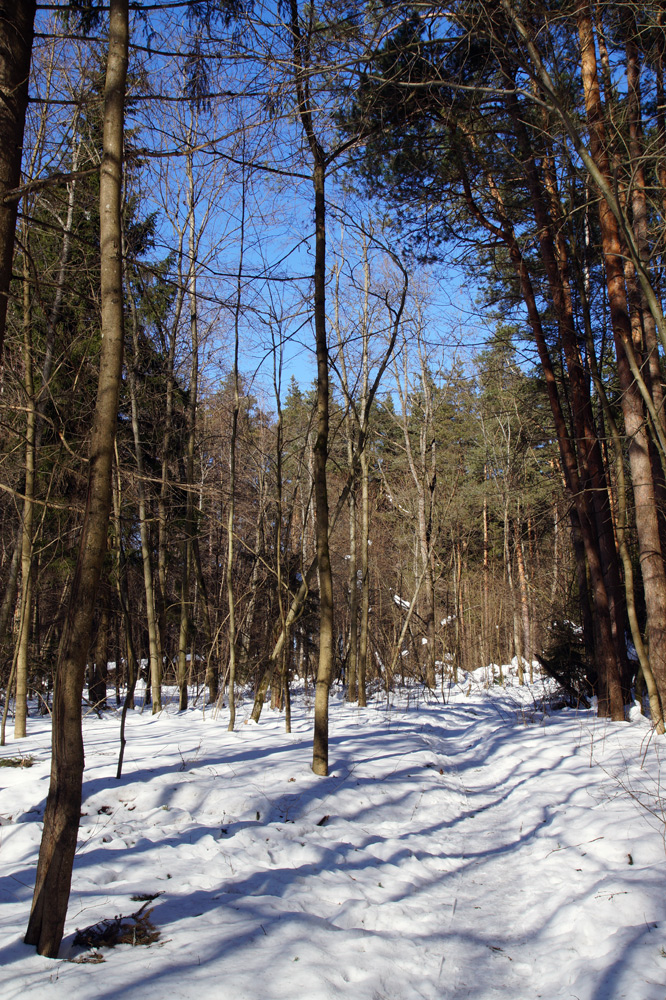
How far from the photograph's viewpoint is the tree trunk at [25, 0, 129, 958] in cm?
280

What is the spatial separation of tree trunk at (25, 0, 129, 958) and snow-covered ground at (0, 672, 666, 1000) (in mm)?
255

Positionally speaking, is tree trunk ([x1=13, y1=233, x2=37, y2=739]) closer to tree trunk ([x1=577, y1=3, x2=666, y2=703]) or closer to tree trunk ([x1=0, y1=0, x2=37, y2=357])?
tree trunk ([x1=0, y1=0, x2=37, y2=357])

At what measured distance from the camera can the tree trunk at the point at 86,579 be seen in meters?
2.80

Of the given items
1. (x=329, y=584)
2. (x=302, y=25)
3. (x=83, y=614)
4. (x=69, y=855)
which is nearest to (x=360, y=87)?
(x=302, y=25)

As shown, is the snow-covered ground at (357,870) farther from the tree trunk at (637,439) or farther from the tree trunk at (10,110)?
the tree trunk at (10,110)

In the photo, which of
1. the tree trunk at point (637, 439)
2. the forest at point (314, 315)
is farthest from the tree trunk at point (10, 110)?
the tree trunk at point (637, 439)

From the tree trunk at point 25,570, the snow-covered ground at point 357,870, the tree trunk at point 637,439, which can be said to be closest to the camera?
the snow-covered ground at point 357,870

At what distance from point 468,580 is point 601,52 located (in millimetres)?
20193

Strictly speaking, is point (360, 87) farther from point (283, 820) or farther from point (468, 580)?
point (468, 580)

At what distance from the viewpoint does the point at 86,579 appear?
304 cm

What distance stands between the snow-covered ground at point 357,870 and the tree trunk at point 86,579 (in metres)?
0.25

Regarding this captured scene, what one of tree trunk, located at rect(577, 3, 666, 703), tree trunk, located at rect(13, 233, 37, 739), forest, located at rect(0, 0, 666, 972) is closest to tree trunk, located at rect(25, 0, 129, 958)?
forest, located at rect(0, 0, 666, 972)

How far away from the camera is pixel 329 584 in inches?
239

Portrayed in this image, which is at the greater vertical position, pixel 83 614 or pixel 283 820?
pixel 83 614
